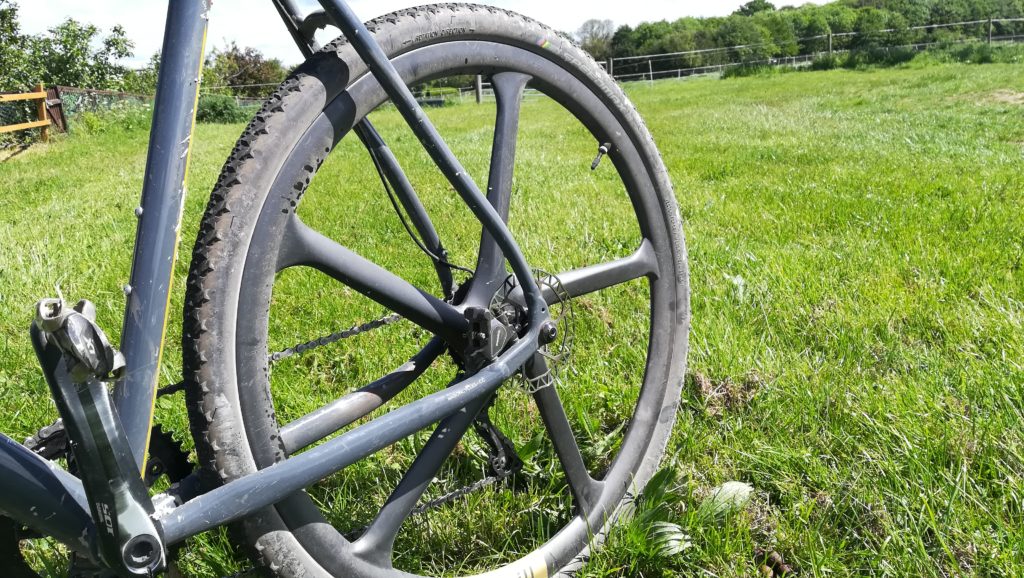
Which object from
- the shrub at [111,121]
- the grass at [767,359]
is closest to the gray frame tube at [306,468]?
the grass at [767,359]

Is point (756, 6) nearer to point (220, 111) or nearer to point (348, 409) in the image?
point (220, 111)

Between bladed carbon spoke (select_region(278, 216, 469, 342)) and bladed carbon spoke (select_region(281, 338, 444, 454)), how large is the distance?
0.18 metres

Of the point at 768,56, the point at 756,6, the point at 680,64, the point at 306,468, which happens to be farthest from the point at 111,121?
the point at 756,6

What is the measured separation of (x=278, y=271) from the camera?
122cm

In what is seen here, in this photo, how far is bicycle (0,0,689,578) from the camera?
1.00 metres

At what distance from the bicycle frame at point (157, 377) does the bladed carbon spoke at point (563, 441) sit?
1.32ft

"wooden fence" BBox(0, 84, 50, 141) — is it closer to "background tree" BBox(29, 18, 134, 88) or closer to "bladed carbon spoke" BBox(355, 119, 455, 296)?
"background tree" BBox(29, 18, 134, 88)

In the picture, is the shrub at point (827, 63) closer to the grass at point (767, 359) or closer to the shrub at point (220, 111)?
the shrub at point (220, 111)

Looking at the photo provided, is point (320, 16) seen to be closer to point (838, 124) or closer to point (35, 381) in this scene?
point (35, 381)

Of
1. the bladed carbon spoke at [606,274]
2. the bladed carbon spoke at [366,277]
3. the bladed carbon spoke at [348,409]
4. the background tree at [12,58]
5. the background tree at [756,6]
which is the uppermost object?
the background tree at [756,6]

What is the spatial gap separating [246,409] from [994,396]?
2139 millimetres

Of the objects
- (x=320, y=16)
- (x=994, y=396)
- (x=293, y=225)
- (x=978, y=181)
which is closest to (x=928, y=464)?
(x=994, y=396)

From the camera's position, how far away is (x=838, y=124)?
1074 cm

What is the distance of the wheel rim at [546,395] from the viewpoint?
114 cm
